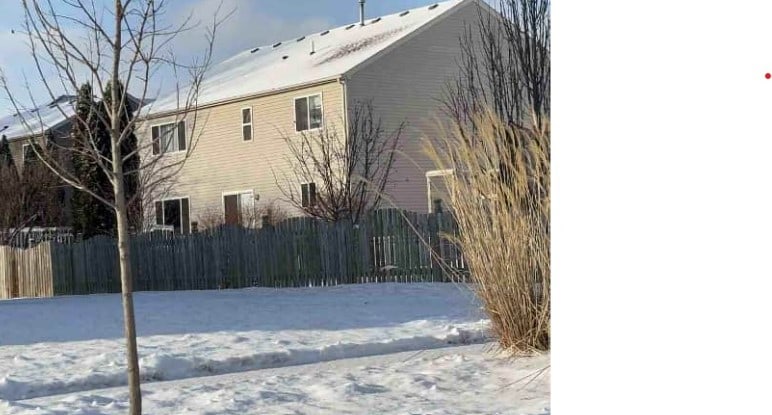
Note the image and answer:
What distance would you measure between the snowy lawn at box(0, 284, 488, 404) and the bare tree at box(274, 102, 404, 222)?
4683 millimetres

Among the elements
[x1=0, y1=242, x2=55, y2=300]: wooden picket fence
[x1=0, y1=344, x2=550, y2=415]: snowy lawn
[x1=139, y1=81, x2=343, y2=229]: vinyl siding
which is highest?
[x1=139, y1=81, x2=343, y2=229]: vinyl siding

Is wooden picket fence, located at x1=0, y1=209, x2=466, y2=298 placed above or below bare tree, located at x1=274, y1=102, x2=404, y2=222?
below

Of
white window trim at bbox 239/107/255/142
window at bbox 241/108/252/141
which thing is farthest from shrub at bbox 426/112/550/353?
window at bbox 241/108/252/141

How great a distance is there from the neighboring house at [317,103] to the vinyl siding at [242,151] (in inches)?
1.1

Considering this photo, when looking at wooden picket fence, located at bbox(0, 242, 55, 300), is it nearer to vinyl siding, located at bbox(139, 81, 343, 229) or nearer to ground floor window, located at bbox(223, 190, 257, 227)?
vinyl siding, located at bbox(139, 81, 343, 229)

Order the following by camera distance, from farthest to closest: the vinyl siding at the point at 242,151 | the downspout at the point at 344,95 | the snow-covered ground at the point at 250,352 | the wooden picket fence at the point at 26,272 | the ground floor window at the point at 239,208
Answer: the ground floor window at the point at 239,208 → the vinyl siding at the point at 242,151 → the downspout at the point at 344,95 → the wooden picket fence at the point at 26,272 → the snow-covered ground at the point at 250,352

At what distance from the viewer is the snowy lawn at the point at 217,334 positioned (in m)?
8.23

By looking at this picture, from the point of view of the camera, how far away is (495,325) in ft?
25.1

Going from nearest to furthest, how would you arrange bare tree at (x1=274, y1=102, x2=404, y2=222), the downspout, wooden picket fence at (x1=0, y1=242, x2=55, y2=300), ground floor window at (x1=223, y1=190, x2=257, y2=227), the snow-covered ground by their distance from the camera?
the snow-covered ground < bare tree at (x1=274, y1=102, x2=404, y2=222) < wooden picket fence at (x1=0, y1=242, x2=55, y2=300) < the downspout < ground floor window at (x1=223, y1=190, x2=257, y2=227)

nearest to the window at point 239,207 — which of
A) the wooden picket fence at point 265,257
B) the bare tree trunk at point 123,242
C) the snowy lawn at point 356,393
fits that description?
the wooden picket fence at point 265,257

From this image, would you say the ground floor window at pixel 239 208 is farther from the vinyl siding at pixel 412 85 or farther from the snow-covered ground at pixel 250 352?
the snow-covered ground at pixel 250 352

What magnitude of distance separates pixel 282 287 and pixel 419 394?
12.7 m

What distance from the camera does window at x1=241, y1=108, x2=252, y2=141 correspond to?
2671 centimetres
